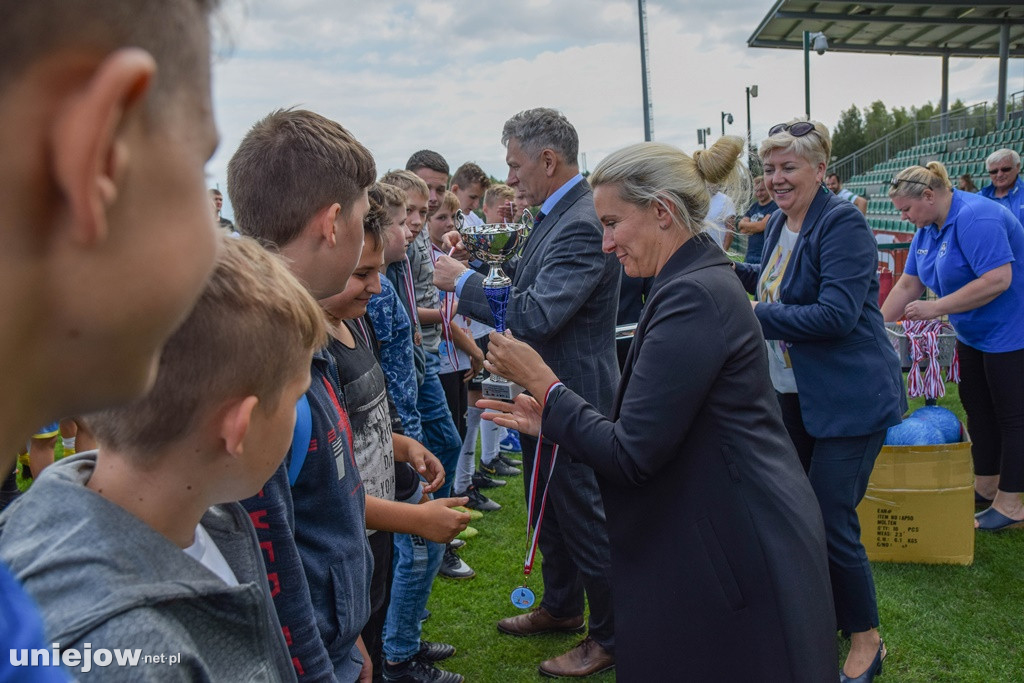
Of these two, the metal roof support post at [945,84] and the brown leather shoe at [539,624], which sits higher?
the metal roof support post at [945,84]

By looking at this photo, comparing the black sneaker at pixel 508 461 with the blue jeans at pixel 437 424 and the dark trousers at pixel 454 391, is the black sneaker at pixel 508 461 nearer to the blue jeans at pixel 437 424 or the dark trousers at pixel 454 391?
the dark trousers at pixel 454 391


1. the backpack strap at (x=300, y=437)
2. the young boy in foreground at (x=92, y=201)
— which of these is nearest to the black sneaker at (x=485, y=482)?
the backpack strap at (x=300, y=437)

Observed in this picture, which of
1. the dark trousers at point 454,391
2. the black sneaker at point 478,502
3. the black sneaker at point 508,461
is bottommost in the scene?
the black sneaker at point 508,461

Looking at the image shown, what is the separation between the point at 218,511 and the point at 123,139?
1035 millimetres

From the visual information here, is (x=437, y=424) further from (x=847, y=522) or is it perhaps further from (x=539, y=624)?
(x=847, y=522)

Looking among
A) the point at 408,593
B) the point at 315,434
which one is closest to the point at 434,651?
the point at 408,593

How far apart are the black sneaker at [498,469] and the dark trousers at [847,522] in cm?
354

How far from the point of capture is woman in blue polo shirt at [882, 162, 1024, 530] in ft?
15.6

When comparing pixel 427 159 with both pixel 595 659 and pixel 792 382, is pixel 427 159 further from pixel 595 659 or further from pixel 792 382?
pixel 595 659

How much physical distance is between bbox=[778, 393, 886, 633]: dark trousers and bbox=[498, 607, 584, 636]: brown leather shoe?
135 centimetres

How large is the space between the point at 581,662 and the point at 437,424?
→ 1450mm

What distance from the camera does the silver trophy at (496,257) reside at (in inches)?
139

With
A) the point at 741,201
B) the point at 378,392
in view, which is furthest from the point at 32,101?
the point at 741,201

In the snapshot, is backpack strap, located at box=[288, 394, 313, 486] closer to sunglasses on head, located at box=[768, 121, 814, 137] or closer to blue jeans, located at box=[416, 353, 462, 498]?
blue jeans, located at box=[416, 353, 462, 498]
